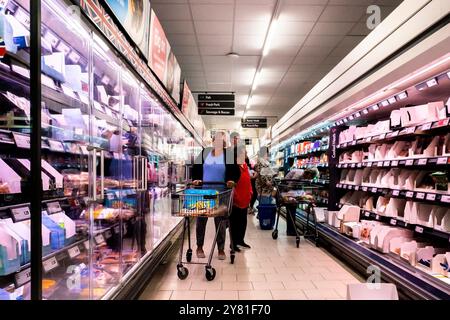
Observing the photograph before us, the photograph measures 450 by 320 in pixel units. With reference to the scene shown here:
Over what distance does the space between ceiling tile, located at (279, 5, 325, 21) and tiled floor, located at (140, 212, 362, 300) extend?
157 inches

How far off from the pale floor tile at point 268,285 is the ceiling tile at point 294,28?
14.8 ft

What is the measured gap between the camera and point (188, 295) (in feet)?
10.9

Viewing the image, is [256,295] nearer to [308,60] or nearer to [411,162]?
[411,162]

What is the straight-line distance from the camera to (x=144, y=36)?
338 cm

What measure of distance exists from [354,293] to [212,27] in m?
5.31

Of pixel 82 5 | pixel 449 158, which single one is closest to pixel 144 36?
pixel 82 5

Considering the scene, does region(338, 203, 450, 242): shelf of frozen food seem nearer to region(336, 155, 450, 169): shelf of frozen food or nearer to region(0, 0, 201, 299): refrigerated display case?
region(336, 155, 450, 169): shelf of frozen food

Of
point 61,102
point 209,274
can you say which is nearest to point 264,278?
point 209,274

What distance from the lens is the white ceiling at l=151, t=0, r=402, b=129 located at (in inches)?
208

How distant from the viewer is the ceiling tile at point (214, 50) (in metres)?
7.11

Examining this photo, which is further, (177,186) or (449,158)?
(177,186)

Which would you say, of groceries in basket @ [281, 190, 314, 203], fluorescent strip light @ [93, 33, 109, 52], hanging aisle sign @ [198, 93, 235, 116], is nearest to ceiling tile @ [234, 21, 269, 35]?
groceries in basket @ [281, 190, 314, 203]

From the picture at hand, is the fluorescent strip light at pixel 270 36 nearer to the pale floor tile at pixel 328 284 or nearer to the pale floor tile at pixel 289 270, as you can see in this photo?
the pale floor tile at pixel 289 270
